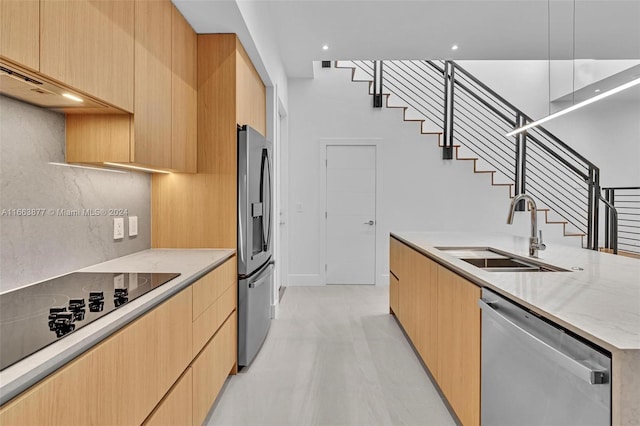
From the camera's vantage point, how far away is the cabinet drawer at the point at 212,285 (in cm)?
188

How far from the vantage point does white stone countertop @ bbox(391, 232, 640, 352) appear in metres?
1.04

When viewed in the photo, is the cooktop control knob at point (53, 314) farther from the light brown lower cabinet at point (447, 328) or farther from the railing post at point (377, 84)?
the railing post at point (377, 84)

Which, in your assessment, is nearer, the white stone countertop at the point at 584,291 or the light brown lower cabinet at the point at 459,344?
the white stone countertop at the point at 584,291

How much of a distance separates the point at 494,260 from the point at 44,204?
96.9 inches

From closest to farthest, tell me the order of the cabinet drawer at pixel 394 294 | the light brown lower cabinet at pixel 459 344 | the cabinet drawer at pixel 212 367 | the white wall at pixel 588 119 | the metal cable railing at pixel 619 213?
the light brown lower cabinet at pixel 459 344 → the cabinet drawer at pixel 212 367 → the cabinet drawer at pixel 394 294 → the metal cable railing at pixel 619 213 → the white wall at pixel 588 119

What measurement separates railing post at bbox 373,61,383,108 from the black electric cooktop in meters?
4.42

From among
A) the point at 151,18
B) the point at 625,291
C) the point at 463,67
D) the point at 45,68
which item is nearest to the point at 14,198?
the point at 45,68

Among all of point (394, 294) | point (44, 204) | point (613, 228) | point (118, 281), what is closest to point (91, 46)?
point (44, 204)

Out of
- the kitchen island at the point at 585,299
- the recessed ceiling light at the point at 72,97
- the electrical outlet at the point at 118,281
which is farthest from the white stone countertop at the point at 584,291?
the recessed ceiling light at the point at 72,97

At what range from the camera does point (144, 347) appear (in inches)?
52.3

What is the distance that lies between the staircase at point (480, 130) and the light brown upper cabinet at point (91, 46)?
4.23m

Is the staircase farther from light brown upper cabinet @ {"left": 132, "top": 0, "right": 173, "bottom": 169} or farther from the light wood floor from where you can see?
light brown upper cabinet @ {"left": 132, "top": 0, "right": 173, "bottom": 169}

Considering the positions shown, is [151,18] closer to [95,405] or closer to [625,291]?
[95,405]

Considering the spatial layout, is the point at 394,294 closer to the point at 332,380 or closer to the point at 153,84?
the point at 332,380
